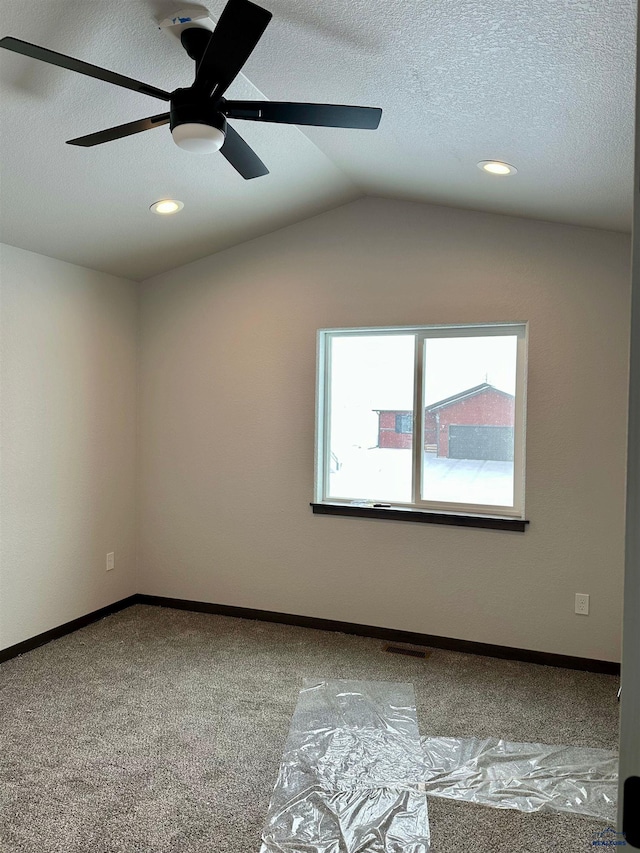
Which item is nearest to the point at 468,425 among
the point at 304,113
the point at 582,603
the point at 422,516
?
the point at 422,516

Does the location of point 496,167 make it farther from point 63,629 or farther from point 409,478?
point 63,629

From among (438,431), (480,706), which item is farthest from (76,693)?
(438,431)

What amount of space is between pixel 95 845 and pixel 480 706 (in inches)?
70.8

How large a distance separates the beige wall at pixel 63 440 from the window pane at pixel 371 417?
4.90 ft

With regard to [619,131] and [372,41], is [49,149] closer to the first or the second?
[372,41]

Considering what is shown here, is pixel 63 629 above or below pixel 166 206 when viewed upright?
below

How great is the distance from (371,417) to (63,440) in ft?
6.33

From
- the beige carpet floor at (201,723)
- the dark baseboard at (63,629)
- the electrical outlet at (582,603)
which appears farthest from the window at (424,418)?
the dark baseboard at (63,629)

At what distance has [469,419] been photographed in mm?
3848

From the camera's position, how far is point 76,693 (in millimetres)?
3150

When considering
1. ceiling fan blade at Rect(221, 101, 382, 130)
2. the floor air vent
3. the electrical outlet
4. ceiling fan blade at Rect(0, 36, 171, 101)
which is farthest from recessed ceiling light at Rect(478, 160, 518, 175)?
the floor air vent

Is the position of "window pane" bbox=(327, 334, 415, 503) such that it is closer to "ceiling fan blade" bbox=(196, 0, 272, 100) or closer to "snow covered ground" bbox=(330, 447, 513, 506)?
"snow covered ground" bbox=(330, 447, 513, 506)

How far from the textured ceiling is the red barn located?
1066mm

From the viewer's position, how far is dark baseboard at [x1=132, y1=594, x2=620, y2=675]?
3.50m
